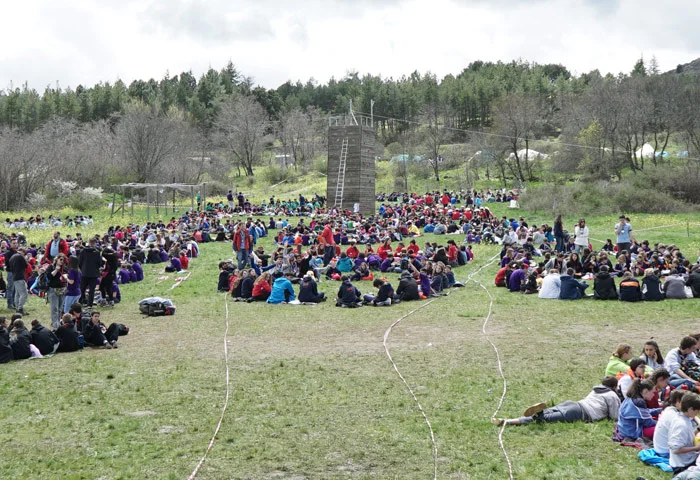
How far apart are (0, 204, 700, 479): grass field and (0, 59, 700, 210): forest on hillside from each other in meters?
33.3

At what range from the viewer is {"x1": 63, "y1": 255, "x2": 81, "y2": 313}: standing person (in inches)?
606

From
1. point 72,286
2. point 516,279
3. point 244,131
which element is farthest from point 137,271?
point 244,131

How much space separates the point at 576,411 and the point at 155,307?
1147 cm

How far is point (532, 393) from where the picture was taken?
10398 mm

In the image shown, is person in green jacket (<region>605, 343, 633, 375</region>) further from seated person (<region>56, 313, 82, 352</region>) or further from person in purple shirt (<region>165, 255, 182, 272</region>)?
person in purple shirt (<region>165, 255, 182, 272</region>)

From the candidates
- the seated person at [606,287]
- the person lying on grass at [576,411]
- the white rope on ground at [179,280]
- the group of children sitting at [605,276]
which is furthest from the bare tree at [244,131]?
the person lying on grass at [576,411]

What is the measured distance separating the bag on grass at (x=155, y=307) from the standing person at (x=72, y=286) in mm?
2220

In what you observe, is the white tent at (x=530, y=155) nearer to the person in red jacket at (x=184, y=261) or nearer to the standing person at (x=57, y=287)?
the person in red jacket at (x=184, y=261)

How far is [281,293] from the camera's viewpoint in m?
19.2

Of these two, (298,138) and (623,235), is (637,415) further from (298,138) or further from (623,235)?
(298,138)

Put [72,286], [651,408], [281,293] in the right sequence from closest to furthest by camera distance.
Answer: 1. [651,408]
2. [72,286]
3. [281,293]

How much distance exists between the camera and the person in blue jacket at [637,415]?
8359 millimetres

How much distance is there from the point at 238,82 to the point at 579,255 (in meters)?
112

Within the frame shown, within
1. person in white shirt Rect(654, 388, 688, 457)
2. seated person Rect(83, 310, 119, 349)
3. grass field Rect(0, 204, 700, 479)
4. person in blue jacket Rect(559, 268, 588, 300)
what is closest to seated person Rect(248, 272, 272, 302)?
grass field Rect(0, 204, 700, 479)
